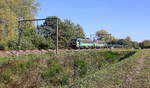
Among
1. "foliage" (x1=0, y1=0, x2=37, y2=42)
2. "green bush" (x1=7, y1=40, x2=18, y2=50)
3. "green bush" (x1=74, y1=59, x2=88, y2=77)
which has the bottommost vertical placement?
"green bush" (x1=74, y1=59, x2=88, y2=77)

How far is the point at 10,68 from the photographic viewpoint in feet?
33.7

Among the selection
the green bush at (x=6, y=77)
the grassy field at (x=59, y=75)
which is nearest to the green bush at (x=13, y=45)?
the grassy field at (x=59, y=75)

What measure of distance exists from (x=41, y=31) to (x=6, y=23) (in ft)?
99.2

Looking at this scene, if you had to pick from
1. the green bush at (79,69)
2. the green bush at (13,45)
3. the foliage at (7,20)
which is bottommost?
the green bush at (79,69)

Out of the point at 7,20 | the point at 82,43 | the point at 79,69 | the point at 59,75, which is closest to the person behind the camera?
the point at 59,75

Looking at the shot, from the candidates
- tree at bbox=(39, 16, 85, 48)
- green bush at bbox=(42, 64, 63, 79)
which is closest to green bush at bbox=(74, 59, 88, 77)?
green bush at bbox=(42, 64, 63, 79)

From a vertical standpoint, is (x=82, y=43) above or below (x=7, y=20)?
below

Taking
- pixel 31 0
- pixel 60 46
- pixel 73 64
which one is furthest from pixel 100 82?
pixel 60 46

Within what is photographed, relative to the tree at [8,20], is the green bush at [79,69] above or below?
below

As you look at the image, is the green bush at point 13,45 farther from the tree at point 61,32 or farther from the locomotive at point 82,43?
the locomotive at point 82,43

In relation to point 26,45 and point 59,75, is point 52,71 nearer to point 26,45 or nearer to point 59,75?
point 59,75

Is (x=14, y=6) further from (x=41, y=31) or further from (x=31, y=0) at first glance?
(x=41, y=31)

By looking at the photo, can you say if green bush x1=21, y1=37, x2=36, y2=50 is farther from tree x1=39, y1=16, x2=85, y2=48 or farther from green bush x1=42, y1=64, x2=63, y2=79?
green bush x1=42, y1=64, x2=63, y2=79

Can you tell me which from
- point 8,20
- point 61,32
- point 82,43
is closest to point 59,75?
point 8,20
